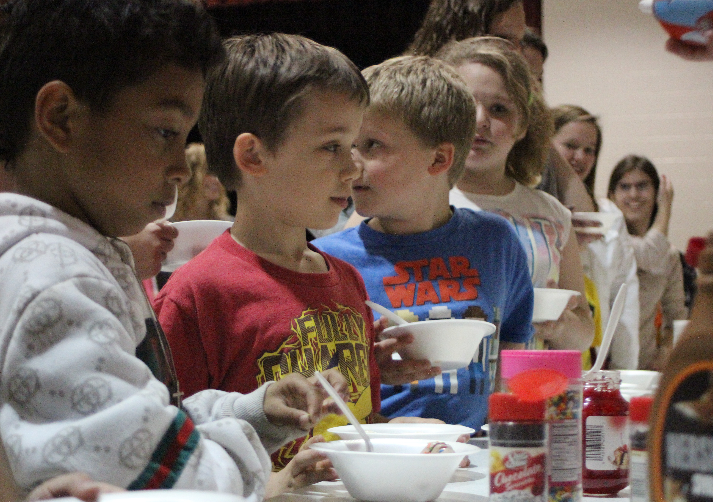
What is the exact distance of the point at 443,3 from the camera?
2.38 m

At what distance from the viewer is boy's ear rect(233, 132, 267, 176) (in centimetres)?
141

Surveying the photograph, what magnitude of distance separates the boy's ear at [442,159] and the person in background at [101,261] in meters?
0.86

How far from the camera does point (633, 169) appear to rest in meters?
2.81

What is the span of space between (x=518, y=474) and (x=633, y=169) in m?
2.25

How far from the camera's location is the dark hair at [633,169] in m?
2.52

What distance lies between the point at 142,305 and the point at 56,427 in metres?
0.27

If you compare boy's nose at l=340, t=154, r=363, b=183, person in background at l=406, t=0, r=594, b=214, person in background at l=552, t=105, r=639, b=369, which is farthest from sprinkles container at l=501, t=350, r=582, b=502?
person in background at l=406, t=0, r=594, b=214

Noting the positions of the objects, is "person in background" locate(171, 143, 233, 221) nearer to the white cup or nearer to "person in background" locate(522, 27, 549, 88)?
"person in background" locate(522, 27, 549, 88)

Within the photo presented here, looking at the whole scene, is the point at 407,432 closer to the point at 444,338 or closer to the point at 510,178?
the point at 444,338

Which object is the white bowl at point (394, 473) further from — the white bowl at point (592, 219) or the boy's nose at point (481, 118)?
the white bowl at point (592, 219)

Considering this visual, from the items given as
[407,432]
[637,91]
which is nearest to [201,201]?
[637,91]

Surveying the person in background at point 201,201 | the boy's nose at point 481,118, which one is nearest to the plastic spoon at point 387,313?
the boy's nose at point 481,118

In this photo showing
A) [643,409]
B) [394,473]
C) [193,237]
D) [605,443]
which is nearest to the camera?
[643,409]

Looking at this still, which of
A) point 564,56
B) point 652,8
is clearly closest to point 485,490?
point 652,8
